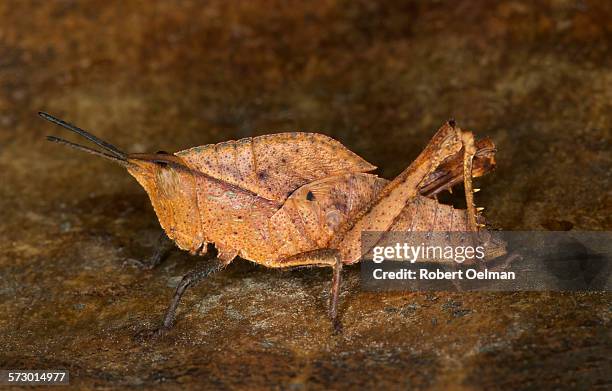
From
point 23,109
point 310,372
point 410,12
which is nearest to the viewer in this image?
point 310,372

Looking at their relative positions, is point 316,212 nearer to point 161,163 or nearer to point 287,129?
point 161,163

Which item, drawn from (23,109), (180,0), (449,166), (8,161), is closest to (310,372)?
(449,166)

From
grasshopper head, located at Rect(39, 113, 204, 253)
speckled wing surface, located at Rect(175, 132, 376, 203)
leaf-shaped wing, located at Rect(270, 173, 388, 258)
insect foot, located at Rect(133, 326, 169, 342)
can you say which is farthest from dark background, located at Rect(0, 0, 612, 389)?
speckled wing surface, located at Rect(175, 132, 376, 203)

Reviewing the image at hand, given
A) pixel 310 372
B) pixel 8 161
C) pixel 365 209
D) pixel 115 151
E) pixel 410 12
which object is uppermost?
pixel 410 12

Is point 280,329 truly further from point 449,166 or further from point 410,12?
point 410,12

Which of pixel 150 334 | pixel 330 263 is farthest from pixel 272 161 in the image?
pixel 150 334

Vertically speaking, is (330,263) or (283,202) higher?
(283,202)
